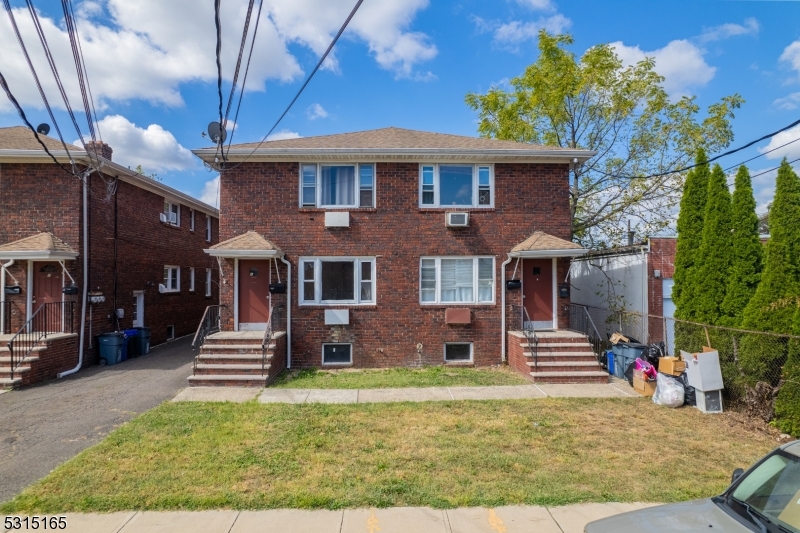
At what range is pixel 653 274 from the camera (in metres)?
12.1

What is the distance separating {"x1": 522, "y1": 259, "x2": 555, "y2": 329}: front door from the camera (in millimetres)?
10883

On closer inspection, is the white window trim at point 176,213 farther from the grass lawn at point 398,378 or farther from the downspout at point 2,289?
the grass lawn at point 398,378

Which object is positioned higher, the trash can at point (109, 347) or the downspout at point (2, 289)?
the downspout at point (2, 289)

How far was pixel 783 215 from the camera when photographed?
6.74m

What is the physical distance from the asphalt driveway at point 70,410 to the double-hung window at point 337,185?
544 cm

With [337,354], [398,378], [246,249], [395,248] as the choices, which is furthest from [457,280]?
[246,249]

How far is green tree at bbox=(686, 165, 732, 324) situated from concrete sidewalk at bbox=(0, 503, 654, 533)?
18.2 ft

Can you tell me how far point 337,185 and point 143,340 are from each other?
8.05m

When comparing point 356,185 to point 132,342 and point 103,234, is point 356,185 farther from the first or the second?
point 132,342

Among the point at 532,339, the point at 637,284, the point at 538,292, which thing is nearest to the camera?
the point at 532,339

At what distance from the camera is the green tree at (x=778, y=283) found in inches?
257

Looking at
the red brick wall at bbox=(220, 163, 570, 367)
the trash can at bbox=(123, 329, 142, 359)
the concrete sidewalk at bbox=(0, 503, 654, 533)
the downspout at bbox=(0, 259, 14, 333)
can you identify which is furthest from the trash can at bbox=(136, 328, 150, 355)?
the concrete sidewalk at bbox=(0, 503, 654, 533)

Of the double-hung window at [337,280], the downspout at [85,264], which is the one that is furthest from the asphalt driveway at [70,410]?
the double-hung window at [337,280]

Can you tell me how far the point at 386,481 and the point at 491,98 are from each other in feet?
56.3
